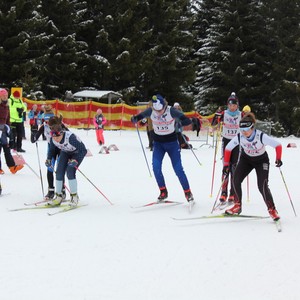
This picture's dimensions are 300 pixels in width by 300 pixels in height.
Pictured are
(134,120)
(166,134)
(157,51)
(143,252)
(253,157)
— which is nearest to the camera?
(143,252)

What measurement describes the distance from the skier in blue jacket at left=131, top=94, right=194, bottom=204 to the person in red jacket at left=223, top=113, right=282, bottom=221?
0.93 metres

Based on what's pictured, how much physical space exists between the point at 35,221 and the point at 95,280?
239cm

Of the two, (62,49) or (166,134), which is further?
(62,49)

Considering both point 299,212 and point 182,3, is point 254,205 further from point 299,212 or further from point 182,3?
point 182,3

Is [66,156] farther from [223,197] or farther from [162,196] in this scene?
[223,197]

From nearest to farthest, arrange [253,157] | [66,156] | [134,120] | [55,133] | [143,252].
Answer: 1. [143,252]
2. [253,157]
3. [55,133]
4. [66,156]
5. [134,120]

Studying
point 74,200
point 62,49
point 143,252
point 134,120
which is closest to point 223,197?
point 134,120

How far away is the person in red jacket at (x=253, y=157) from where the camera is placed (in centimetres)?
618

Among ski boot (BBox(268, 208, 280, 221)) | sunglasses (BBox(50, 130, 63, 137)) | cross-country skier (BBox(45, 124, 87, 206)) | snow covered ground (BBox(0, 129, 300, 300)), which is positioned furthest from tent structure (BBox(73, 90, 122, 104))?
ski boot (BBox(268, 208, 280, 221))

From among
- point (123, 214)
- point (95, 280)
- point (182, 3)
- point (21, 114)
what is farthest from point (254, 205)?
point (182, 3)

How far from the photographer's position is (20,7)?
31.2m

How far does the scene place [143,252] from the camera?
4.93 m

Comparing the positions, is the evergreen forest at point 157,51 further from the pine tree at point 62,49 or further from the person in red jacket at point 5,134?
the person in red jacket at point 5,134

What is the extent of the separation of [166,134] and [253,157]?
157cm
